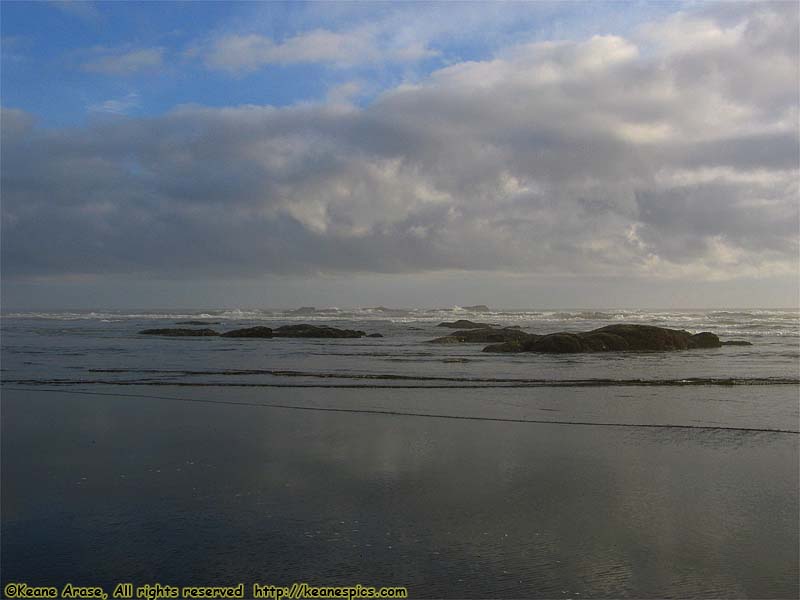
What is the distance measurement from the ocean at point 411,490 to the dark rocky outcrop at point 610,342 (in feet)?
38.2

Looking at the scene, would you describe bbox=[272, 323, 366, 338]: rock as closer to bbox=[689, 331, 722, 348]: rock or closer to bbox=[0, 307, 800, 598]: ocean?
bbox=[689, 331, 722, 348]: rock

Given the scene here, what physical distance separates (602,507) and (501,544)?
1.33 meters

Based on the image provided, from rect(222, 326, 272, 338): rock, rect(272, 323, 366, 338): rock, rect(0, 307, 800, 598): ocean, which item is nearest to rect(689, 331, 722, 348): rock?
rect(0, 307, 800, 598): ocean

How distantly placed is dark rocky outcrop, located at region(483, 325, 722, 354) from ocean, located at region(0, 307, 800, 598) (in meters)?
11.6

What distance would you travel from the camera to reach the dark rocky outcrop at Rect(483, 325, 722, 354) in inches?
982

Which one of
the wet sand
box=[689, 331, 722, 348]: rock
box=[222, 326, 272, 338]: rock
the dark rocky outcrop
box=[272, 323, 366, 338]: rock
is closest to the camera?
the wet sand

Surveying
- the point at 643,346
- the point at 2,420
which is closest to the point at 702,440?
the point at 2,420

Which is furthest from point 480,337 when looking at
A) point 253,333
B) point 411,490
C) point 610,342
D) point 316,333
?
point 411,490

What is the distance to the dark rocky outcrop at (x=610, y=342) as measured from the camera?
2493 cm

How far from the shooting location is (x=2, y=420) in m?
9.70

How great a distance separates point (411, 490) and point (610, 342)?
21380 millimetres

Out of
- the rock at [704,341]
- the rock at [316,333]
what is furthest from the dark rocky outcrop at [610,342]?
the rock at [316,333]

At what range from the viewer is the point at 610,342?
84.0ft

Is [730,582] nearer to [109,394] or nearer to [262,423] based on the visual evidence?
[262,423]
